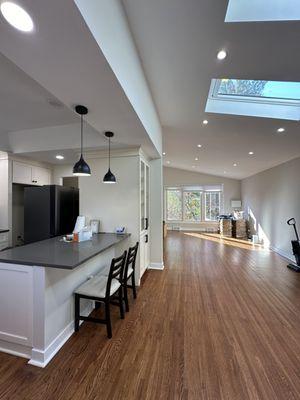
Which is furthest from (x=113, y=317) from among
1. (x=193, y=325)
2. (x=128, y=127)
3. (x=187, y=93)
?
(x=187, y=93)

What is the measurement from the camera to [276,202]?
545 cm

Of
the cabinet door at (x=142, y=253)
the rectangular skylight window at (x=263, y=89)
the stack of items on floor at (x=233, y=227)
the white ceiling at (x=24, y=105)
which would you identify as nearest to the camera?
the white ceiling at (x=24, y=105)

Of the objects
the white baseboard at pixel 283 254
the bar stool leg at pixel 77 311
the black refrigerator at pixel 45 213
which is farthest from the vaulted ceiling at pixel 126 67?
the white baseboard at pixel 283 254

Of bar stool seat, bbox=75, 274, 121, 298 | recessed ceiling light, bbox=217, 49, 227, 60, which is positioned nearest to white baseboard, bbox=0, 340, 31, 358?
bar stool seat, bbox=75, 274, 121, 298

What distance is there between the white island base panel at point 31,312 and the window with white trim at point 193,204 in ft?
27.2

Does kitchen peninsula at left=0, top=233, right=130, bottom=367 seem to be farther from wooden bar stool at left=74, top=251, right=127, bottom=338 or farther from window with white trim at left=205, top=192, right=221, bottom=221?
window with white trim at left=205, top=192, right=221, bottom=221

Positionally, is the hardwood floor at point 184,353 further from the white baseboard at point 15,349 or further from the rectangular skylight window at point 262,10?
the rectangular skylight window at point 262,10

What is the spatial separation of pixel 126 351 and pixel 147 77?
3202 millimetres

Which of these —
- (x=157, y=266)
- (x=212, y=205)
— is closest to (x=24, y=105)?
(x=157, y=266)

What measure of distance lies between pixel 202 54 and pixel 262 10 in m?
0.58

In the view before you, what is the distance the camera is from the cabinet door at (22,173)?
12.3 ft

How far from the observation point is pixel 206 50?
1.97 m

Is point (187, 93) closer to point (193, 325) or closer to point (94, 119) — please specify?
point (94, 119)

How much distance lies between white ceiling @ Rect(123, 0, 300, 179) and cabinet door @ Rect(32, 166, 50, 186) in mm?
2909
